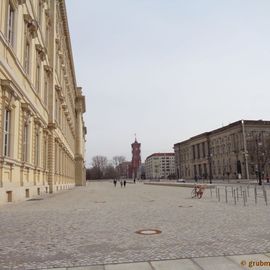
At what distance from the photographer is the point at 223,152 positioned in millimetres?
133000

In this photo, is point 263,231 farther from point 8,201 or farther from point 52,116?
point 52,116

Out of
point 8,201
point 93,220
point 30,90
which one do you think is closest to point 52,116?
point 30,90

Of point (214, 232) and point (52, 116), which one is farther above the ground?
point (52, 116)

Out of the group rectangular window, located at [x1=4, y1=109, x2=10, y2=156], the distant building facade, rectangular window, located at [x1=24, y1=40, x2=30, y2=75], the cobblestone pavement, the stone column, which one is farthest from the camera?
the distant building facade

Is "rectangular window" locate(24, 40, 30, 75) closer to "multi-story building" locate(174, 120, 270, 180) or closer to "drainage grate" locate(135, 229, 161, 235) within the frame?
"drainage grate" locate(135, 229, 161, 235)

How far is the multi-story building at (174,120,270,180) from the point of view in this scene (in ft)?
324

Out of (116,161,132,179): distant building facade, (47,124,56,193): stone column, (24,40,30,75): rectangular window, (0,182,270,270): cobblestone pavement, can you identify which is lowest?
(0,182,270,270): cobblestone pavement

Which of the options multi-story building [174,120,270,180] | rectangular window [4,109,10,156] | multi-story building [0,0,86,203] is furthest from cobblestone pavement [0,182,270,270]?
multi-story building [174,120,270,180]

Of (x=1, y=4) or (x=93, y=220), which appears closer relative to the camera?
(x=93, y=220)

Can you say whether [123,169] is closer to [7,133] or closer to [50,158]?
[50,158]

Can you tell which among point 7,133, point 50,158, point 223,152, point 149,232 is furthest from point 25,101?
point 223,152

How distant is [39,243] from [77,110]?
244 feet

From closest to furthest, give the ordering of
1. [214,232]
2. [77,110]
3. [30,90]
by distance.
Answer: [214,232]
[30,90]
[77,110]

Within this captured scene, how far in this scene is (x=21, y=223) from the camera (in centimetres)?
1043
